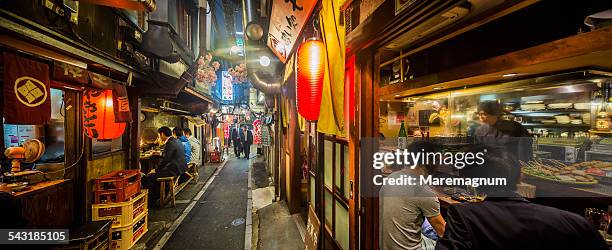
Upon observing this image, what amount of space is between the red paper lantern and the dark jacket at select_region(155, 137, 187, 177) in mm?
4453

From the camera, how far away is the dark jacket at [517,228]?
6.25 feet

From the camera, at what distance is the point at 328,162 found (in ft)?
17.5

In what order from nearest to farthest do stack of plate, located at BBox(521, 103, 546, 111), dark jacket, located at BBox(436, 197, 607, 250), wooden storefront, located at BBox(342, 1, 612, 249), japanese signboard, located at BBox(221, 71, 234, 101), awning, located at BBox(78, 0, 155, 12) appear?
dark jacket, located at BBox(436, 197, 607, 250) < wooden storefront, located at BBox(342, 1, 612, 249) < awning, located at BBox(78, 0, 155, 12) < stack of plate, located at BBox(521, 103, 546, 111) < japanese signboard, located at BBox(221, 71, 234, 101)

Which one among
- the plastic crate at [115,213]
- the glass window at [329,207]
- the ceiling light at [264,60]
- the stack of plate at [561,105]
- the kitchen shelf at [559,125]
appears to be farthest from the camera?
the ceiling light at [264,60]

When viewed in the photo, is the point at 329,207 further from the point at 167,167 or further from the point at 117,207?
the point at 167,167

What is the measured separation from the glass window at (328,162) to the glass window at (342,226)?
2.23 ft

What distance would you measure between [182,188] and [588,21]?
1485 cm

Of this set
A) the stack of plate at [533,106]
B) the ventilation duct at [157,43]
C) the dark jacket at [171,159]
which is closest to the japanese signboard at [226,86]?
the dark jacket at [171,159]

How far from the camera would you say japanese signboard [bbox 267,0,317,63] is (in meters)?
5.23

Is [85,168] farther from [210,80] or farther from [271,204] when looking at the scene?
[210,80]

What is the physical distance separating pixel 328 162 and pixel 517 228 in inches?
142

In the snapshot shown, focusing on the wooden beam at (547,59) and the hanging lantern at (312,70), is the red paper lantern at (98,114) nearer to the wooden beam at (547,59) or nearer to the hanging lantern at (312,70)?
the hanging lantern at (312,70)

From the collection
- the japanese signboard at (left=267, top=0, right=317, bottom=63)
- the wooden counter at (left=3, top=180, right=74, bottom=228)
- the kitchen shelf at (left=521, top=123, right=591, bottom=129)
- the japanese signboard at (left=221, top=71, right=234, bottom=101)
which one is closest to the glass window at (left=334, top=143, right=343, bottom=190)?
the japanese signboard at (left=267, top=0, right=317, bottom=63)

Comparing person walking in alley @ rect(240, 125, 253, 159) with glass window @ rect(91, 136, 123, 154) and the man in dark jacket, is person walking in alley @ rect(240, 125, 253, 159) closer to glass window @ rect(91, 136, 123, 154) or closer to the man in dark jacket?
glass window @ rect(91, 136, 123, 154)
